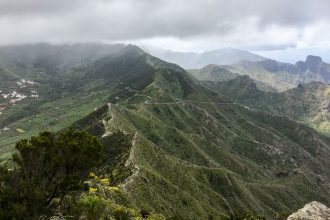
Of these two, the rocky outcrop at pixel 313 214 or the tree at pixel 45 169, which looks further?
the rocky outcrop at pixel 313 214

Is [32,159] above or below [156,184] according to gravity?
above

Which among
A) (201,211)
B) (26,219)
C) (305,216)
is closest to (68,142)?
(26,219)

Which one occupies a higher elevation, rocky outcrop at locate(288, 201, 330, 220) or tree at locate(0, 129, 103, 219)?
tree at locate(0, 129, 103, 219)

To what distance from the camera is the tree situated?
187 feet

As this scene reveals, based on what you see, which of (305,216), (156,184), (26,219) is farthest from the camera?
(156,184)

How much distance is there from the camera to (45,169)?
62.5 m

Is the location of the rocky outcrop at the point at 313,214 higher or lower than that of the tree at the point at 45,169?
lower

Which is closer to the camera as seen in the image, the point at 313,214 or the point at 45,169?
the point at 45,169

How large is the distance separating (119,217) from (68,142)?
2213 centimetres

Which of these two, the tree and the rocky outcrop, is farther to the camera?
the rocky outcrop

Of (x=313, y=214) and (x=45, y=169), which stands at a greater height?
(x=45, y=169)

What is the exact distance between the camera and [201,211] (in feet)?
654

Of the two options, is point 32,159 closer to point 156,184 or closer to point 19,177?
point 19,177

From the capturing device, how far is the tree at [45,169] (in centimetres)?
5706
